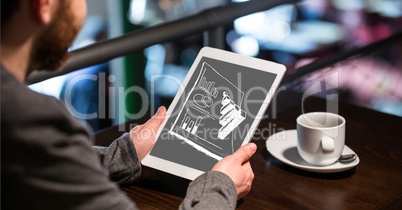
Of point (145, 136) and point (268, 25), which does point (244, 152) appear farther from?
point (268, 25)

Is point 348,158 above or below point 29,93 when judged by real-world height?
below

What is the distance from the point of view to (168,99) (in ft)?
13.2

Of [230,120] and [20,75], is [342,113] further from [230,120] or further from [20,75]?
[20,75]

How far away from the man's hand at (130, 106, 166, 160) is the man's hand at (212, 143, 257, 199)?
19 cm

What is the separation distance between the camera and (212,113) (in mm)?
1419

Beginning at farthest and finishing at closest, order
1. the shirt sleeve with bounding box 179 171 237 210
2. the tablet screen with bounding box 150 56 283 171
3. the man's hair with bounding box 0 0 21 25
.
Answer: the tablet screen with bounding box 150 56 283 171
the shirt sleeve with bounding box 179 171 237 210
the man's hair with bounding box 0 0 21 25

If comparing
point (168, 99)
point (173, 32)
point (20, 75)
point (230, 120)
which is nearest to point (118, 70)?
point (168, 99)

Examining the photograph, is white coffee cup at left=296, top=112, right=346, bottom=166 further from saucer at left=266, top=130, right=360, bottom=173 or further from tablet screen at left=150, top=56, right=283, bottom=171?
tablet screen at left=150, top=56, right=283, bottom=171

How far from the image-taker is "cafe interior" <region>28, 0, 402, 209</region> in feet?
4.49

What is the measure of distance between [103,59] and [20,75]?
746mm

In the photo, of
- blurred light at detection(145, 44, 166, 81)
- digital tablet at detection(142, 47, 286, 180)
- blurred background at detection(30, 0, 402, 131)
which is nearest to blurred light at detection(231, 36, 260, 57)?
blurred background at detection(30, 0, 402, 131)

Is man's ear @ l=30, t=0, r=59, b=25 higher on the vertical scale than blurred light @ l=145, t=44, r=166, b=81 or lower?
higher

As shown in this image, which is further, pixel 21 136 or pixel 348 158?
pixel 348 158

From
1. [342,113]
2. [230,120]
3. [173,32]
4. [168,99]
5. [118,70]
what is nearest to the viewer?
[230,120]
